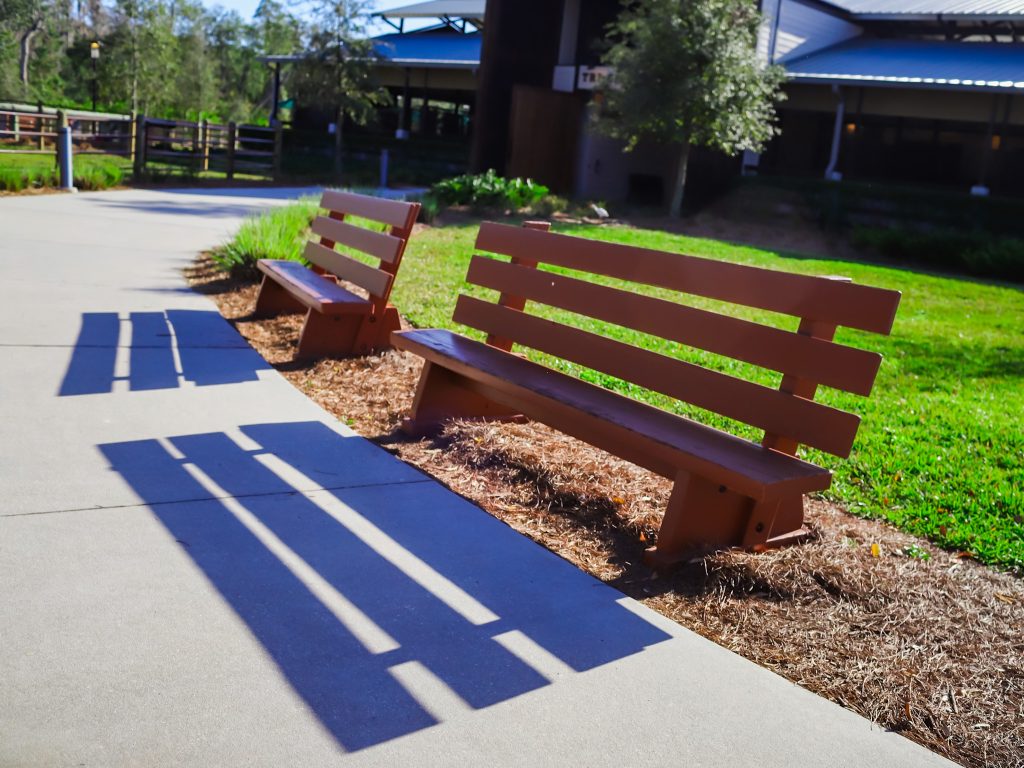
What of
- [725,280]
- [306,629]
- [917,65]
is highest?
[917,65]

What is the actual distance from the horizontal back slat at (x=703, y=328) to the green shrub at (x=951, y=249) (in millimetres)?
13645

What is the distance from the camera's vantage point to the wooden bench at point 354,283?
614cm

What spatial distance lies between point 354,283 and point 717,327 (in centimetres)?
324

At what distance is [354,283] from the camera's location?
660 cm

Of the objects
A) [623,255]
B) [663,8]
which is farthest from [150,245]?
[663,8]

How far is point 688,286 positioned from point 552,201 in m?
17.3

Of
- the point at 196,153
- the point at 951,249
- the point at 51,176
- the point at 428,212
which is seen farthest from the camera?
the point at 196,153

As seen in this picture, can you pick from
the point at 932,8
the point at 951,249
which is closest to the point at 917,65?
the point at 932,8

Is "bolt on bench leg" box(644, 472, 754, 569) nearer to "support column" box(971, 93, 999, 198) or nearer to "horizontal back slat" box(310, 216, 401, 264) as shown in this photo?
"horizontal back slat" box(310, 216, 401, 264)

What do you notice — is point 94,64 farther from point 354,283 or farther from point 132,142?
point 354,283

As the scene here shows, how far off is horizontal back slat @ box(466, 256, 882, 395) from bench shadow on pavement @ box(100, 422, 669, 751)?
104 cm

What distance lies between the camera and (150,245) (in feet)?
36.2

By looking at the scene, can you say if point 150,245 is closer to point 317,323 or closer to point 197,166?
point 317,323

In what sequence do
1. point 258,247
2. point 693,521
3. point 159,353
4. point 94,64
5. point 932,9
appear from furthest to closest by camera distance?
1. point 94,64
2. point 932,9
3. point 258,247
4. point 159,353
5. point 693,521
